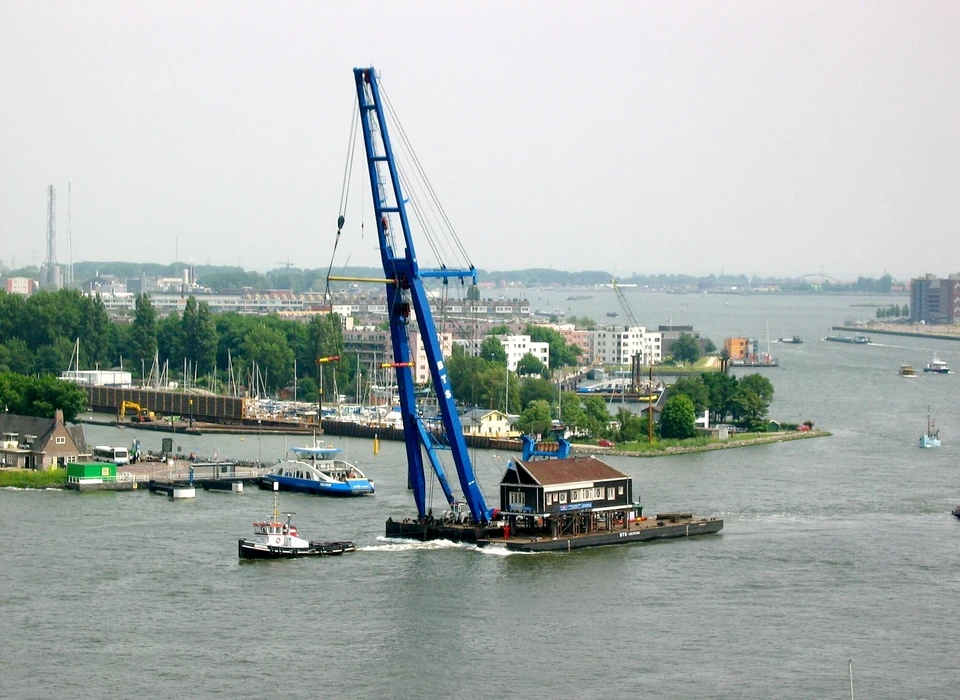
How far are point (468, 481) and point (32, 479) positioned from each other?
806 centimetres

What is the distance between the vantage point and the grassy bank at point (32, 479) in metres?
25.9

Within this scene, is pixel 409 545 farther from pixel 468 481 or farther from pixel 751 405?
pixel 751 405

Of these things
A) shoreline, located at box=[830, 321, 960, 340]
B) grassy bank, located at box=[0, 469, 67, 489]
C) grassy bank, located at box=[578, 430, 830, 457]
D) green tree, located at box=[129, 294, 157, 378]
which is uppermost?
green tree, located at box=[129, 294, 157, 378]

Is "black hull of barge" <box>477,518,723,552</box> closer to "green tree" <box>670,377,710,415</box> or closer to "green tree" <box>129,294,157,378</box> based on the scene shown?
"green tree" <box>670,377,710,415</box>

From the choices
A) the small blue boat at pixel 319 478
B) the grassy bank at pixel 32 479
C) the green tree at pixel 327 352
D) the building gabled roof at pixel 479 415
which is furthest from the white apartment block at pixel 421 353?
the grassy bank at pixel 32 479

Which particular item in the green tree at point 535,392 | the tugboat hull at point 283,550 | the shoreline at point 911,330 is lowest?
the tugboat hull at point 283,550

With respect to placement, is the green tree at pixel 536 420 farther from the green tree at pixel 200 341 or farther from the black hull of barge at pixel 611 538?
the green tree at pixel 200 341

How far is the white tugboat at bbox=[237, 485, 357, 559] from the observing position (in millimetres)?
19969

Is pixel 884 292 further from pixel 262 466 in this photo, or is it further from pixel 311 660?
pixel 311 660

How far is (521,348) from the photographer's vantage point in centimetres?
5728

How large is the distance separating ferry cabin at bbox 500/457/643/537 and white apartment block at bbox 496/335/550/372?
33.3 meters

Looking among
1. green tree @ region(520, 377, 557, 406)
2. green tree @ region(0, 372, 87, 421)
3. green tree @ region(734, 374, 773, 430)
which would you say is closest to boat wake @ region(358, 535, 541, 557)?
green tree @ region(0, 372, 87, 421)

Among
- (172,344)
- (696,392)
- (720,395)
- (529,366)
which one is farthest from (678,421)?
(172,344)

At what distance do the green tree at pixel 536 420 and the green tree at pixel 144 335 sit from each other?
624 inches
